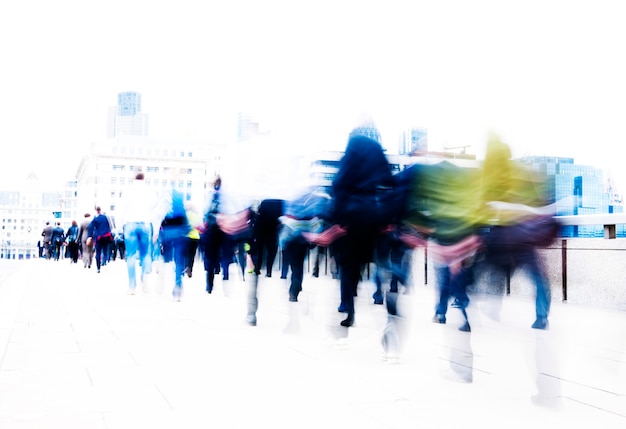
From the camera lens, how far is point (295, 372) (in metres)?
5.27

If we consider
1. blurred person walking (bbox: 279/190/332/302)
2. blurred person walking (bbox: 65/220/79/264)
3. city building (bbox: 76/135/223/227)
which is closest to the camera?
blurred person walking (bbox: 279/190/332/302)

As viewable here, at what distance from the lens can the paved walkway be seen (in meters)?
3.98

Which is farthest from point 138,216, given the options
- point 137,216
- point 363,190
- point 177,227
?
point 363,190

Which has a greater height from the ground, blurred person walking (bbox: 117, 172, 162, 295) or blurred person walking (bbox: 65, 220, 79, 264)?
blurred person walking (bbox: 117, 172, 162, 295)

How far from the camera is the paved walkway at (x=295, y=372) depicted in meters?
3.98

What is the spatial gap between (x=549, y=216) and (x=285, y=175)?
134 inches

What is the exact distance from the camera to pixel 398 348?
578 cm

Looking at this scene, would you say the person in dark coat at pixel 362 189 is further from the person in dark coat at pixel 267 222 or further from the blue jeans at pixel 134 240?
the blue jeans at pixel 134 240

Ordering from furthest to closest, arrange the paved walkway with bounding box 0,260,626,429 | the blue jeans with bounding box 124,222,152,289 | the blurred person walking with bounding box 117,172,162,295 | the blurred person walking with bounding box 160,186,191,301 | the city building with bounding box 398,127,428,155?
the blue jeans with bounding box 124,222,152,289 < the blurred person walking with bounding box 117,172,162,295 < the blurred person walking with bounding box 160,186,191,301 < the city building with bounding box 398,127,428,155 < the paved walkway with bounding box 0,260,626,429

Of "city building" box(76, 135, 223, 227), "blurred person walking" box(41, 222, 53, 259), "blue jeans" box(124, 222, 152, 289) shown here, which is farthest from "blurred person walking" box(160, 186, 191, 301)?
"city building" box(76, 135, 223, 227)

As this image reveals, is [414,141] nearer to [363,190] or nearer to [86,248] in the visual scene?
[363,190]

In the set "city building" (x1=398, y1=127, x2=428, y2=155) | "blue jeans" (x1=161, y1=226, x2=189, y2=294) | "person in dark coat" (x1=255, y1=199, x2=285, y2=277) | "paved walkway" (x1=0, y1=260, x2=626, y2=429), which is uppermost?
"city building" (x1=398, y1=127, x2=428, y2=155)

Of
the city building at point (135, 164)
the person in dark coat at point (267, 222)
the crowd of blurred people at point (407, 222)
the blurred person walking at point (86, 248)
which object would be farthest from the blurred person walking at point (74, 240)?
the city building at point (135, 164)

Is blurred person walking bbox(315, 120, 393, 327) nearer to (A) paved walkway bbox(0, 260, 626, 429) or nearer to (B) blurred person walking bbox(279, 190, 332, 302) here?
(A) paved walkway bbox(0, 260, 626, 429)
